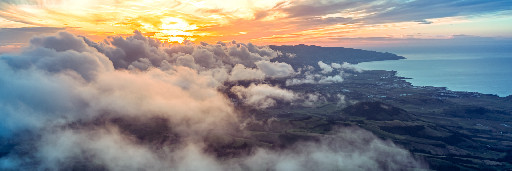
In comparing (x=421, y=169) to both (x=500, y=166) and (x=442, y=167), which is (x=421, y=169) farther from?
(x=500, y=166)

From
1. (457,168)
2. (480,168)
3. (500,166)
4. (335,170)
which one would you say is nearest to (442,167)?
(457,168)

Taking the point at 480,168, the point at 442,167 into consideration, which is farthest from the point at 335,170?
the point at 480,168

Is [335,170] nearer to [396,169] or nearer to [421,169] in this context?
[396,169]

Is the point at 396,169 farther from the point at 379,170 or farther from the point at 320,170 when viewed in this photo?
the point at 320,170

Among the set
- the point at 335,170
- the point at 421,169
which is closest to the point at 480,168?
the point at 421,169

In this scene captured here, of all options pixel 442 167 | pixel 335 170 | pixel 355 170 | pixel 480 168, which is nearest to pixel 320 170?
pixel 335 170

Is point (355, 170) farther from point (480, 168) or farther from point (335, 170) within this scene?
point (480, 168)
